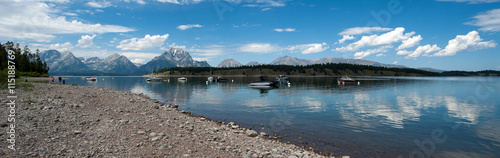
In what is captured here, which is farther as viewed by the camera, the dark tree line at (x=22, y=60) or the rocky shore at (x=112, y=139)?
the dark tree line at (x=22, y=60)

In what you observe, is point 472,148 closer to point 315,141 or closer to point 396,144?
point 396,144

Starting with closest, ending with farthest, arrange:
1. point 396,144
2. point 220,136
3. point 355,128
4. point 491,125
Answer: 1. point 220,136
2. point 396,144
3. point 355,128
4. point 491,125

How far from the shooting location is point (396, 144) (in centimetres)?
1833

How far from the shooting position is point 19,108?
1758cm

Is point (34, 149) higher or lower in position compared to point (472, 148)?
higher

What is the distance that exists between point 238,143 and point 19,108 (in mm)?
16594

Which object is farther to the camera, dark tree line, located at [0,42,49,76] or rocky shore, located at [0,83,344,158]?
dark tree line, located at [0,42,49,76]

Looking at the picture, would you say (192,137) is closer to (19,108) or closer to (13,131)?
(13,131)

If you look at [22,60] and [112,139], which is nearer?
[112,139]

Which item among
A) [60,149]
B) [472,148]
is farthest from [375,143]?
[60,149]

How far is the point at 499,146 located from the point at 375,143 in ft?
30.4

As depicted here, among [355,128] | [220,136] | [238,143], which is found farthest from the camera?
[355,128]

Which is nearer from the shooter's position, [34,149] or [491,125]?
[34,149]

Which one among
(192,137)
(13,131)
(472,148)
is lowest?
(472,148)
